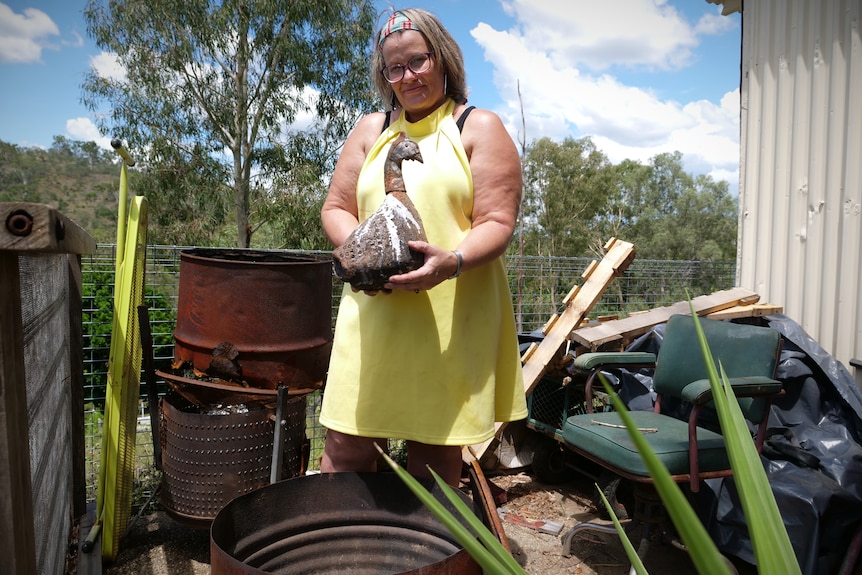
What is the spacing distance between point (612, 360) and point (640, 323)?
0.73 meters

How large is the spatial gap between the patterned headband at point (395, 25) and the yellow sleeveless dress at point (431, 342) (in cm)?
25

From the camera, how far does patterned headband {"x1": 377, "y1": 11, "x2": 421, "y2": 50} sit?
165 cm

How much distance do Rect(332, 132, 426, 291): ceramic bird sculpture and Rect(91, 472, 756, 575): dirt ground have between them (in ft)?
6.58

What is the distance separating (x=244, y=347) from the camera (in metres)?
2.62

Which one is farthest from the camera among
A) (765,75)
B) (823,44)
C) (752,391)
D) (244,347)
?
(765,75)

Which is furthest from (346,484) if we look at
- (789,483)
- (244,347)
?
(789,483)

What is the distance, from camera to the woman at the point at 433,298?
5.39 feet

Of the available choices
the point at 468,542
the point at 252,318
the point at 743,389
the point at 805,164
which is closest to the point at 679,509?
the point at 468,542

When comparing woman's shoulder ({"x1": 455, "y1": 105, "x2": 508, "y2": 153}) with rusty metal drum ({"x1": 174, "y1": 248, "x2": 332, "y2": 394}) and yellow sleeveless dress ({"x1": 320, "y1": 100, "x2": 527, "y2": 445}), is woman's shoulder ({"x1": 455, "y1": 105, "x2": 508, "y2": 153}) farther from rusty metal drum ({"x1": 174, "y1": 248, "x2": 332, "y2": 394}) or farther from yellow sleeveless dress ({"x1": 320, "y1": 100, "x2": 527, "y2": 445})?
rusty metal drum ({"x1": 174, "y1": 248, "x2": 332, "y2": 394})

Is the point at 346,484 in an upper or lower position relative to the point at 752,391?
lower

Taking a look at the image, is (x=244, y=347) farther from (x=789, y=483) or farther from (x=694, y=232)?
(x=694, y=232)

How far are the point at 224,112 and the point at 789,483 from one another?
15.6 meters

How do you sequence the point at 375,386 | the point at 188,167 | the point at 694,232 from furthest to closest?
the point at 694,232, the point at 188,167, the point at 375,386

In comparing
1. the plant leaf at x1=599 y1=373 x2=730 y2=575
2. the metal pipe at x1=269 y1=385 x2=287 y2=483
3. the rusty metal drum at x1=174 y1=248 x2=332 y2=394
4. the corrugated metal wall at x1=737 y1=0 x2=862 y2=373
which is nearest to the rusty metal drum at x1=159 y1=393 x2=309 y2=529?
the metal pipe at x1=269 y1=385 x2=287 y2=483
